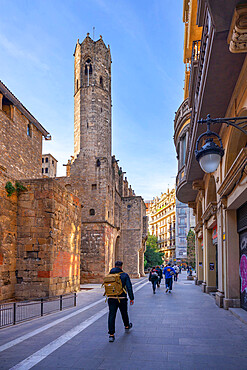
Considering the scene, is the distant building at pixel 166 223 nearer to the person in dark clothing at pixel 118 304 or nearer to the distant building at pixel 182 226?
the distant building at pixel 182 226

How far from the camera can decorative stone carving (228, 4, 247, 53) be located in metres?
5.07

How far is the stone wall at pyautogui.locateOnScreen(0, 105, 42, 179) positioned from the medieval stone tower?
4.47 meters

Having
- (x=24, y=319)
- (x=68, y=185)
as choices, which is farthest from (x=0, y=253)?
(x=68, y=185)

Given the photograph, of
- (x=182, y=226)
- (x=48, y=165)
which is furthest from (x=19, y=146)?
(x=182, y=226)

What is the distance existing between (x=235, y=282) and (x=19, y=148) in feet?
57.4

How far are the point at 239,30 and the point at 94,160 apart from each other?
24930 millimetres

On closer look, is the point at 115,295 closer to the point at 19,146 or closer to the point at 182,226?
the point at 19,146

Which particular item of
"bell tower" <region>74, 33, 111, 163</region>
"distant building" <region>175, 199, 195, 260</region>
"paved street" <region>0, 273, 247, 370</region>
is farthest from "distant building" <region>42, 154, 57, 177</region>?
"paved street" <region>0, 273, 247, 370</region>

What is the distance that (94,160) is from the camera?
29.8 m

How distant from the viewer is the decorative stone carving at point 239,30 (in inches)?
200

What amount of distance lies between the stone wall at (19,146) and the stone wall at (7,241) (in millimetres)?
6905

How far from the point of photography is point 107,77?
32.8 metres

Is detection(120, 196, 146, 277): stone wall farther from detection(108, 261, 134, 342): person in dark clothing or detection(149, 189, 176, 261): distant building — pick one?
detection(149, 189, 176, 261): distant building

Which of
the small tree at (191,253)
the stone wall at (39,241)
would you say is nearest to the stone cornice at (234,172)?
the stone wall at (39,241)
